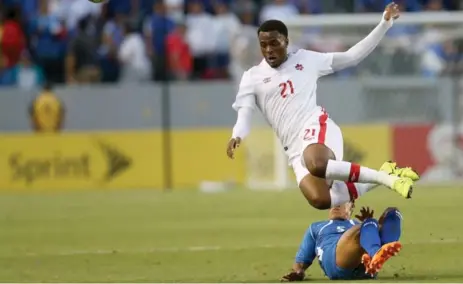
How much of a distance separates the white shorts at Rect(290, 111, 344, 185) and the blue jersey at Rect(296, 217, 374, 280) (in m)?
0.83

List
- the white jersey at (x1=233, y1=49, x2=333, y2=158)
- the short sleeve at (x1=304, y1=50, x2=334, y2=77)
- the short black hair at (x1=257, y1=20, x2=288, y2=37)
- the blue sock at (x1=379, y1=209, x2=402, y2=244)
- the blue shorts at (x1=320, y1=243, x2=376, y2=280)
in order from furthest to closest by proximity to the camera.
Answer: the short sleeve at (x1=304, y1=50, x2=334, y2=77) < the white jersey at (x1=233, y1=49, x2=333, y2=158) < the short black hair at (x1=257, y1=20, x2=288, y2=37) < the blue shorts at (x1=320, y1=243, x2=376, y2=280) < the blue sock at (x1=379, y1=209, x2=402, y2=244)

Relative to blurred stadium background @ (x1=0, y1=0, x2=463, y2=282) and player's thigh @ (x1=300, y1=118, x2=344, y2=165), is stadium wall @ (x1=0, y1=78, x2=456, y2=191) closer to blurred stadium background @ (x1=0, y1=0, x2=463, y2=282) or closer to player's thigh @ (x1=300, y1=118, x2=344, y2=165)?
blurred stadium background @ (x1=0, y1=0, x2=463, y2=282)

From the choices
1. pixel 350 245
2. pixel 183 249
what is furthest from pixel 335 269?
pixel 183 249

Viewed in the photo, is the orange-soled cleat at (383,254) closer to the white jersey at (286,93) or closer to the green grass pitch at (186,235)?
the green grass pitch at (186,235)

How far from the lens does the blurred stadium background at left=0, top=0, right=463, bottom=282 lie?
24.2 metres

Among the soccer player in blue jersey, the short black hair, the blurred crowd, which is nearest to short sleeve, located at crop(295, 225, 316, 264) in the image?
the soccer player in blue jersey

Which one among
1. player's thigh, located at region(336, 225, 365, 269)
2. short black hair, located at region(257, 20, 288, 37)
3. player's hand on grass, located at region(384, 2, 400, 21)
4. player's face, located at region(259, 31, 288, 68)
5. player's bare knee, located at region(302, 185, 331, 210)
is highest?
player's hand on grass, located at region(384, 2, 400, 21)

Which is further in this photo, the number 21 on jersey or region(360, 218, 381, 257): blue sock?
the number 21 on jersey

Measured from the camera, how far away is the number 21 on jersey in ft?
38.8

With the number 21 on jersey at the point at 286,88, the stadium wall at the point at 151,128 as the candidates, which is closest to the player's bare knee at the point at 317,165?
the number 21 on jersey at the point at 286,88

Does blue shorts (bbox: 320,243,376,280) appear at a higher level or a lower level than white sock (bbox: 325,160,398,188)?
lower

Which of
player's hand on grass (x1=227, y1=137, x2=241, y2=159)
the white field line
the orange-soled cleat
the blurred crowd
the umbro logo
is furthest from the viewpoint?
the blurred crowd

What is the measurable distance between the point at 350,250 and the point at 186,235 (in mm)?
5849

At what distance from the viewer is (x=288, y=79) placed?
1184cm
